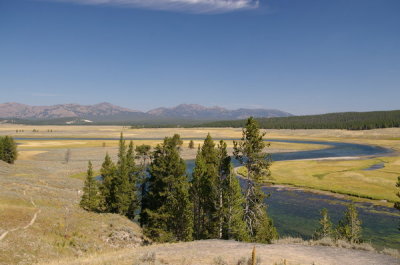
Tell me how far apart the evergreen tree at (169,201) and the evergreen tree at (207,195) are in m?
1.74

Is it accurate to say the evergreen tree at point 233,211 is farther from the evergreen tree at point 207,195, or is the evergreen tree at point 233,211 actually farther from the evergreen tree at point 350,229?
the evergreen tree at point 350,229

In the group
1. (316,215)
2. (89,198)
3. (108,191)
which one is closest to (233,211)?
(108,191)

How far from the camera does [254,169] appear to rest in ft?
94.4

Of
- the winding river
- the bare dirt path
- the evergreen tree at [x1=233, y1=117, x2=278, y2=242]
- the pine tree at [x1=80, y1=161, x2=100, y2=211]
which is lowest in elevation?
the winding river

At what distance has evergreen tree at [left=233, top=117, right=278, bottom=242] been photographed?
2845cm

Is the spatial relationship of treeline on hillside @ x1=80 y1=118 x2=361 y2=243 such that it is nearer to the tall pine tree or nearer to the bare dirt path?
the tall pine tree

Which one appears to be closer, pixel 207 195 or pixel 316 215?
pixel 207 195

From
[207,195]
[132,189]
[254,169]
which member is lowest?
[132,189]

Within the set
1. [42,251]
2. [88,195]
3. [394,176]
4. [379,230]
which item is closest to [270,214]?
[379,230]

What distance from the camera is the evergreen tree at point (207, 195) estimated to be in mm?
31000

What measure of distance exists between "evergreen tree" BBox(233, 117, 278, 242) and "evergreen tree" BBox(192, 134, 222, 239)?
351 centimetres

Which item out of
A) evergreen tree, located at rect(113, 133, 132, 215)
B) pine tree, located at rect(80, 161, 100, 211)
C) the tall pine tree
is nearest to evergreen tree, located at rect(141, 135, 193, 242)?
the tall pine tree

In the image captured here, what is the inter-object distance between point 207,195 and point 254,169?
6695mm

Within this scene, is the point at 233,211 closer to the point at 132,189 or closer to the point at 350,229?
the point at 350,229
